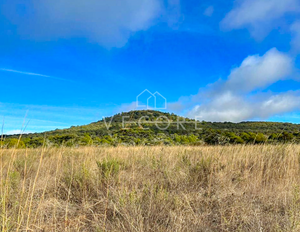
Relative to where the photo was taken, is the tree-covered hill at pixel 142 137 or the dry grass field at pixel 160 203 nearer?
the dry grass field at pixel 160 203

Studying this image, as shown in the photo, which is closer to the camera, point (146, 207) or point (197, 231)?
point (197, 231)

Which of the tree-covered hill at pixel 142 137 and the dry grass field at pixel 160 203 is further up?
the tree-covered hill at pixel 142 137

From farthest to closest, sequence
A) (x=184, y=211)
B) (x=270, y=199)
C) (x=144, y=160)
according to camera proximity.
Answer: (x=144, y=160)
(x=270, y=199)
(x=184, y=211)

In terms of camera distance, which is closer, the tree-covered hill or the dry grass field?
the dry grass field

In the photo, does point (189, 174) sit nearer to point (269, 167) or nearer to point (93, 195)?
point (93, 195)

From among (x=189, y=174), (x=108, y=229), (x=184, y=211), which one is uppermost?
(x=189, y=174)

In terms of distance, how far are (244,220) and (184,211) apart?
549mm

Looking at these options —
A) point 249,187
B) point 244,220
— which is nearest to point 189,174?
point 249,187

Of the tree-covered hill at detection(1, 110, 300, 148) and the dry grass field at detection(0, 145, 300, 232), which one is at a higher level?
the tree-covered hill at detection(1, 110, 300, 148)

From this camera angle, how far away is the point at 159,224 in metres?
1.86

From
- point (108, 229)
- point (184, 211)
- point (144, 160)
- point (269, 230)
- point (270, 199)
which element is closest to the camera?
point (269, 230)

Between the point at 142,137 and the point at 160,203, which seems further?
the point at 142,137

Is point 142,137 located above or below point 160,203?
above

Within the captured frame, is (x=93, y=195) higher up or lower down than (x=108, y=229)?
higher up
